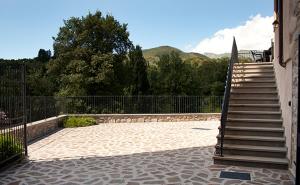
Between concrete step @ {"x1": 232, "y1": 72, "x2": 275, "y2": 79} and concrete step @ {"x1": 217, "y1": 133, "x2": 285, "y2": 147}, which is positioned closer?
concrete step @ {"x1": 217, "y1": 133, "x2": 285, "y2": 147}

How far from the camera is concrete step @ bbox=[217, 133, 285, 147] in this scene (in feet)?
24.4

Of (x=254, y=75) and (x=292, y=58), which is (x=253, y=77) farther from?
(x=292, y=58)

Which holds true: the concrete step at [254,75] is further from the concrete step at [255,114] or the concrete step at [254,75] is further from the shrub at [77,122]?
the shrub at [77,122]

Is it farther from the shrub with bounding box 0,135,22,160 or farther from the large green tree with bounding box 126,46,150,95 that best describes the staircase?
the large green tree with bounding box 126,46,150,95

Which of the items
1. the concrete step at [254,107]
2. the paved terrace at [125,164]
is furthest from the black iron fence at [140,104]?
the concrete step at [254,107]

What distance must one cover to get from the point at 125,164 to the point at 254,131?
129 inches

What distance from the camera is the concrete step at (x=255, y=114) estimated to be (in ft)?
27.7

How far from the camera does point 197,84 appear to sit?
2767 centimetres

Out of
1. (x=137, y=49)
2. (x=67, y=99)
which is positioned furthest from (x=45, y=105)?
(x=137, y=49)

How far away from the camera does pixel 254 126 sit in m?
8.26

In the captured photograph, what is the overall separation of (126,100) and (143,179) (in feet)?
41.4

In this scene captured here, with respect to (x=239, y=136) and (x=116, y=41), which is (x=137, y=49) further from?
(x=239, y=136)

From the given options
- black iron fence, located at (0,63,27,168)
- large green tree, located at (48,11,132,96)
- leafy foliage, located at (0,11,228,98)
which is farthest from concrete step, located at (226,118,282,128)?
large green tree, located at (48,11,132,96)

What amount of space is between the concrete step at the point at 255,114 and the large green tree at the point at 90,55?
41.5 feet
